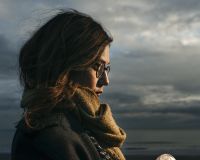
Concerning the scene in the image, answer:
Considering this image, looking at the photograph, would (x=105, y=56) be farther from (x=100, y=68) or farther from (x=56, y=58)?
(x=56, y=58)

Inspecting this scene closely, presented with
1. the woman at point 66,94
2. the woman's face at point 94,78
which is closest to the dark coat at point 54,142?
the woman at point 66,94

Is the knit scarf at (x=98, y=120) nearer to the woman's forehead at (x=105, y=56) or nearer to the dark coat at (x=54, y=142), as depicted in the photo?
the dark coat at (x=54, y=142)

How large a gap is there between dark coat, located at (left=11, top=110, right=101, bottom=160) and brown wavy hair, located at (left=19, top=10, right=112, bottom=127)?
2.8 inches

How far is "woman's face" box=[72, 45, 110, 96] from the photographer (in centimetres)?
355

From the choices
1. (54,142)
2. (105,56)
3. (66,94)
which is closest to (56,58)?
(66,94)

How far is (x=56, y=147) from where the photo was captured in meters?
3.27

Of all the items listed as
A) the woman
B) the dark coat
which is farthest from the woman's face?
the dark coat

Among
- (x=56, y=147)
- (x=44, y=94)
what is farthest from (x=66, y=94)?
(x=56, y=147)

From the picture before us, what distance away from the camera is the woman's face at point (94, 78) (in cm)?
Result: 355

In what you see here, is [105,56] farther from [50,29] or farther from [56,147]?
[56,147]

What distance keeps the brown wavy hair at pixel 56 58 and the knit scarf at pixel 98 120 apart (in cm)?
7

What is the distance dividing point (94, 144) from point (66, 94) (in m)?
0.31

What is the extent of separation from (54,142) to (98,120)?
0.35 metres

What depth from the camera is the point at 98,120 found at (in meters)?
3.53
